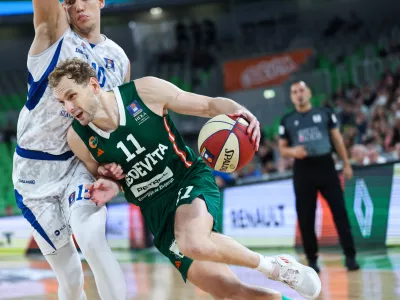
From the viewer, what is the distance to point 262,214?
1064cm

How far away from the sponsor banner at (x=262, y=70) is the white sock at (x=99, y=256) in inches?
658

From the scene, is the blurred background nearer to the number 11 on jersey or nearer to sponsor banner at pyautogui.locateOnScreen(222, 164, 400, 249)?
sponsor banner at pyautogui.locateOnScreen(222, 164, 400, 249)

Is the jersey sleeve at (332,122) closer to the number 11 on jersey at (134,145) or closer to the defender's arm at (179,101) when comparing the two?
the defender's arm at (179,101)

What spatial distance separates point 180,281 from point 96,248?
3.71 meters

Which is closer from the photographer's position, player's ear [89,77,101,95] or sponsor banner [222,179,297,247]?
player's ear [89,77,101,95]

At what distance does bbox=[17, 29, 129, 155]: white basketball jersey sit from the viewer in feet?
14.4

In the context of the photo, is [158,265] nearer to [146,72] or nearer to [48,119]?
[48,119]

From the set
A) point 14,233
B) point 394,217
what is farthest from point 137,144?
point 14,233

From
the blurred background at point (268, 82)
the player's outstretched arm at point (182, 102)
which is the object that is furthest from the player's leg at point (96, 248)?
the blurred background at point (268, 82)

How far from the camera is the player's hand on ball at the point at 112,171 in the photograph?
4.29 metres

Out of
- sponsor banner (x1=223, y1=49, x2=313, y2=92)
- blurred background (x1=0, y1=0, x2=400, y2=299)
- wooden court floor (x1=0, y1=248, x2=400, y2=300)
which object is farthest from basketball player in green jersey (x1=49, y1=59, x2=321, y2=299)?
sponsor banner (x1=223, y1=49, x2=313, y2=92)

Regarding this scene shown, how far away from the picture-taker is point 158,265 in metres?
9.52

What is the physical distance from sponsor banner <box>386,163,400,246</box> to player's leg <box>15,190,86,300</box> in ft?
20.2

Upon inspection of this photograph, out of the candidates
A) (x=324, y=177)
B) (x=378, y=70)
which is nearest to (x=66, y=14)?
(x=324, y=177)
